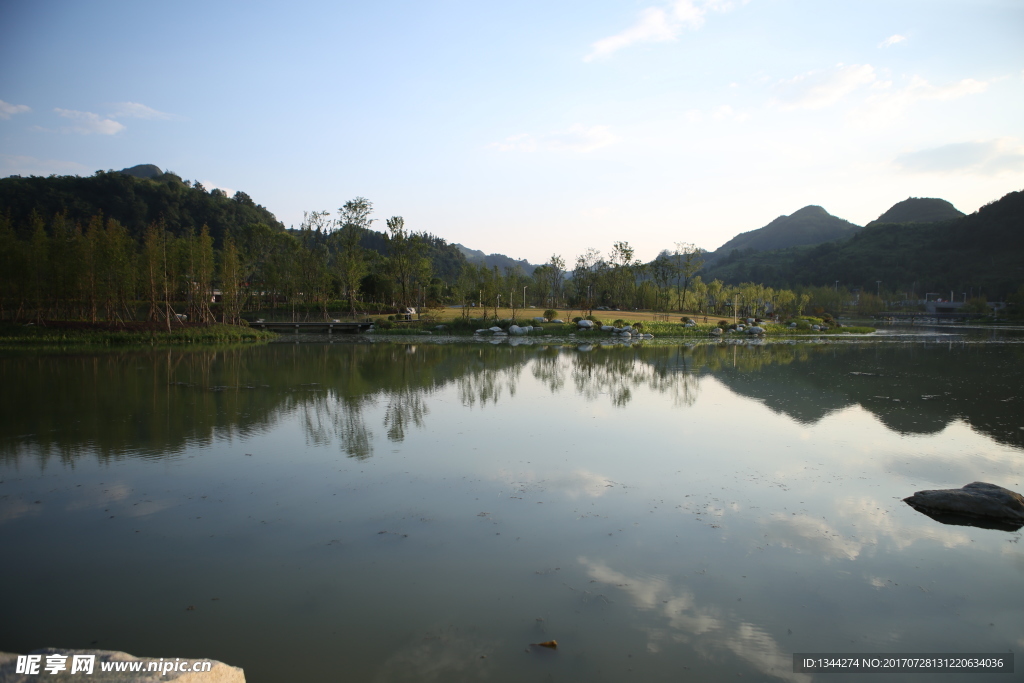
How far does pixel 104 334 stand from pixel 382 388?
19647mm

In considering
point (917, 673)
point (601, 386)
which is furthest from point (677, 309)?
point (917, 673)

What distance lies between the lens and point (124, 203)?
2891 inches

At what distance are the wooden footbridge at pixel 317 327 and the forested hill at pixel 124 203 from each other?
39.4m

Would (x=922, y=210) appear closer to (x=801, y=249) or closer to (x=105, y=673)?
(x=801, y=249)

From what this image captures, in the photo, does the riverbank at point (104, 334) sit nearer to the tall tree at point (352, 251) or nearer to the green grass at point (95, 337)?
the green grass at point (95, 337)

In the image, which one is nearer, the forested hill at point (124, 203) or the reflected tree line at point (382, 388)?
the reflected tree line at point (382, 388)

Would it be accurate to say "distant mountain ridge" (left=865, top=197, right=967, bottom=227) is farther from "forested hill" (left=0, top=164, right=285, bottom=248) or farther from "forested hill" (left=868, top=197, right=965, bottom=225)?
"forested hill" (left=0, top=164, right=285, bottom=248)

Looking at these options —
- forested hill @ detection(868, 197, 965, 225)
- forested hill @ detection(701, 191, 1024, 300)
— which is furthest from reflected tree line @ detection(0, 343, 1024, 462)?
forested hill @ detection(868, 197, 965, 225)

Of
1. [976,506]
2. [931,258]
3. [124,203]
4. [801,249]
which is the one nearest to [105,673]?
[976,506]

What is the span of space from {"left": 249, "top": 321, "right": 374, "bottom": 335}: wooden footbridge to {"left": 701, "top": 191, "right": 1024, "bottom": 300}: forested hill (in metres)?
85.3

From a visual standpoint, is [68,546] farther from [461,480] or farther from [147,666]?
[461,480]

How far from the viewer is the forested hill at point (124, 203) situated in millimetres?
68625

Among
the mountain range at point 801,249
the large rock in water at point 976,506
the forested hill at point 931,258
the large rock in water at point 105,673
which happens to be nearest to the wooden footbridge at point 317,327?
the mountain range at point 801,249

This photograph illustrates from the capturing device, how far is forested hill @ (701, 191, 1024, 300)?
9356 centimetres
